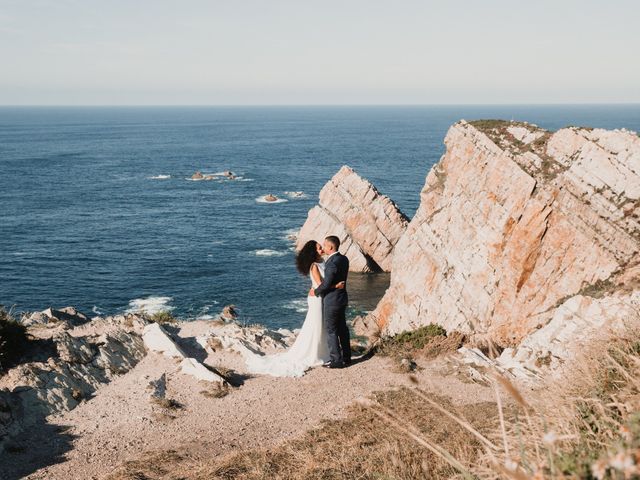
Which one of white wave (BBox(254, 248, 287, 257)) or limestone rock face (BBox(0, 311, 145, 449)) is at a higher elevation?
limestone rock face (BBox(0, 311, 145, 449))

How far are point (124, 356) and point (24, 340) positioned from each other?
2820 mm

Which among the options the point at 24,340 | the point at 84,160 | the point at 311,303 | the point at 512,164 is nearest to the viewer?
the point at 311,303

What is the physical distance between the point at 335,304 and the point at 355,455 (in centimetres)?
574

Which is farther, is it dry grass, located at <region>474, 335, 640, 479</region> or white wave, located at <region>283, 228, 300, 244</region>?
white wave, located at <region>283, 228, 300, 244</region>

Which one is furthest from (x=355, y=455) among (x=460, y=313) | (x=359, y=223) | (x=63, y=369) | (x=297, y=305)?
(x=359, y=223)

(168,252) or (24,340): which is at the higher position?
(24,340)

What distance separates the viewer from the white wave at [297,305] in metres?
42.5

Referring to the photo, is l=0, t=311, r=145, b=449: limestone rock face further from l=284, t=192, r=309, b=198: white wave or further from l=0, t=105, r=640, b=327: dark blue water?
l=284, t=192, r=309, b=198: white wave

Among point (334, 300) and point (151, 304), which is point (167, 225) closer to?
point (151, 304)

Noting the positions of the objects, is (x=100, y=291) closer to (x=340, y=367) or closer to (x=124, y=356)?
(x=124, y=356)

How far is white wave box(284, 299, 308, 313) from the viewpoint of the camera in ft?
139

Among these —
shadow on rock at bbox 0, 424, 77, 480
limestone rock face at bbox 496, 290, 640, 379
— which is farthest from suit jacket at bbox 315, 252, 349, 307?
shadow on rock at bbox 0, 424, 77, 480

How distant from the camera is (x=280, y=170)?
4171 inches

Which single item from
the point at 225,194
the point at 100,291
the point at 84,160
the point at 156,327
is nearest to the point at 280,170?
the point at 225,194
